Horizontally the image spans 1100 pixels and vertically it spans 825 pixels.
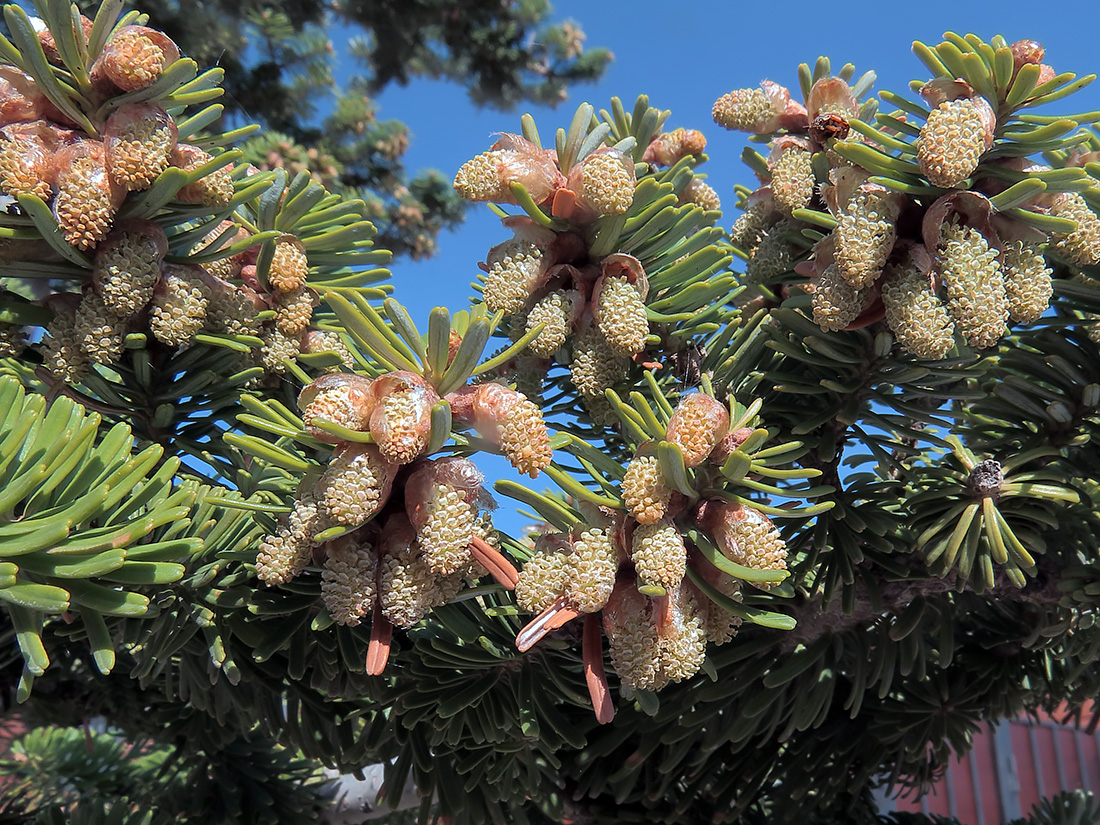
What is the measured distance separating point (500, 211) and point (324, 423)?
0.79 feet

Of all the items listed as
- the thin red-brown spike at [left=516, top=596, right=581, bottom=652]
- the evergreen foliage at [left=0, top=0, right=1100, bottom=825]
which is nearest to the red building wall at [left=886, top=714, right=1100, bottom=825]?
the evergreen foliage at [left=0, top=0, right=1100, bottom=825]

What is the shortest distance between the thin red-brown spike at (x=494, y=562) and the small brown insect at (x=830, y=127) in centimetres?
35

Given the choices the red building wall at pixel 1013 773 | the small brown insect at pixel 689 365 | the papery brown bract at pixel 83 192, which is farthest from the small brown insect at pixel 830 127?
the red building wall at pixel 1013 773

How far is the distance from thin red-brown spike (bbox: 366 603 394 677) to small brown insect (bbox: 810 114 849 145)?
41cm

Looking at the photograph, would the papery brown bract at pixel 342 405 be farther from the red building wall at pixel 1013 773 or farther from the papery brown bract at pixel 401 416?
the red building wall at pixel 1013 773

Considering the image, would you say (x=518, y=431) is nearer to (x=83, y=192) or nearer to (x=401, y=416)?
(x=401, y=416)

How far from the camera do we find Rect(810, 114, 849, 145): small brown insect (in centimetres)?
58

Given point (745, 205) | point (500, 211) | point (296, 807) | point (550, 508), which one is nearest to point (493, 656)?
point (550, 508)

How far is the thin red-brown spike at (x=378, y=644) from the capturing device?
420mm

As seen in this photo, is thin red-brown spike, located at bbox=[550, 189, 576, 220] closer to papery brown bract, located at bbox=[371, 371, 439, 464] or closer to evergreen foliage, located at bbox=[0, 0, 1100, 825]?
evergreen foliage, located at bbox=[0, 0, 1100, 825]

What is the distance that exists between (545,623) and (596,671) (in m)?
0.05

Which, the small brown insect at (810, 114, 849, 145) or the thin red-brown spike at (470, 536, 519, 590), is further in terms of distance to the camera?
the small brown insect at (810, 114, 849, 145)

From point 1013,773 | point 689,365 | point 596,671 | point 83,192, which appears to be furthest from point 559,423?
point 1013,773

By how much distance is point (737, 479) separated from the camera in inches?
16.5
